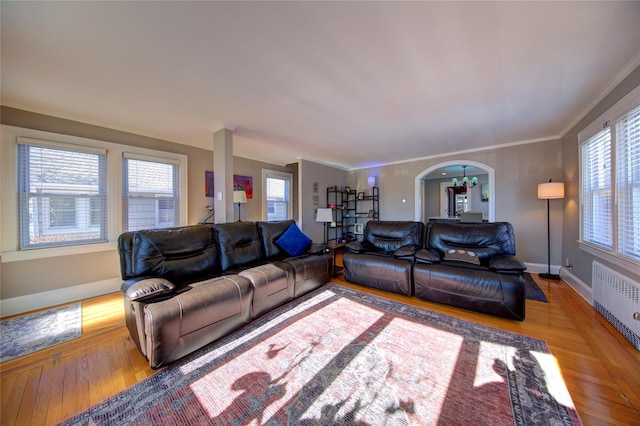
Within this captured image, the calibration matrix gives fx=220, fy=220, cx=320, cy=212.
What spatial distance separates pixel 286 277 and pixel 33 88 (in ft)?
11.2

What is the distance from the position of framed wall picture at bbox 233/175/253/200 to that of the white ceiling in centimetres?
168

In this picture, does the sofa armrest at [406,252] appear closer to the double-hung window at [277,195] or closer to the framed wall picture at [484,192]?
the double-hung window at [277,195]

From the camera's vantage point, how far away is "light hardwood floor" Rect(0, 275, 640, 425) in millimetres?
1342

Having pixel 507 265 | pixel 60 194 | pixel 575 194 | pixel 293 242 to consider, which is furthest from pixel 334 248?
pixel 60 194

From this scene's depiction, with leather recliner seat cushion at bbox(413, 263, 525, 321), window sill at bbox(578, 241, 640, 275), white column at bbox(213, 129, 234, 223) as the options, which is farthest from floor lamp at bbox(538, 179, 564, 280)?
white column at bbox(213, 129, 234, 223)

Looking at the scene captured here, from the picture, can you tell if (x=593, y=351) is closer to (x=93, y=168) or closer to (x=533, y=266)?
(x=533, y=266)

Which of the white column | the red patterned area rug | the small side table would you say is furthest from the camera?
the small side table

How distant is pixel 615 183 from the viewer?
2258mm

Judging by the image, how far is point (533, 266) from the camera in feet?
13.6

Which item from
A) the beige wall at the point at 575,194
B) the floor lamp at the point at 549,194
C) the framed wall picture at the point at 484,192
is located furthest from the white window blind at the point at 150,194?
the framed wall picture at the point at 484,192

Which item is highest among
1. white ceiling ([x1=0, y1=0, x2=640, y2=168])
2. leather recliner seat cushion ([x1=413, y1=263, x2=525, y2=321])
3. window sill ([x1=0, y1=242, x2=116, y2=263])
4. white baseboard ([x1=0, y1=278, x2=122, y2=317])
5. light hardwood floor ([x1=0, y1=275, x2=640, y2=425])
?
white ceiling ([x1=0, y1=0, x2=640, y2=168])

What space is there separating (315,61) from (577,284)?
178 inches

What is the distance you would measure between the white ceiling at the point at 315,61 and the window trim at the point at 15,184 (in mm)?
339

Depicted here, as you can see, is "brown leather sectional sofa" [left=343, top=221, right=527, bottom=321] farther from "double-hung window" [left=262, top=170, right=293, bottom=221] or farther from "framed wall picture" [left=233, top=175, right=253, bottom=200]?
"framed wall picture" [left=233, top=175, right=253, bottom=200]
